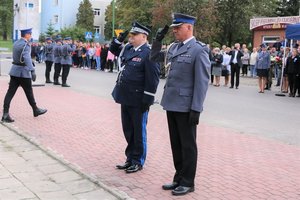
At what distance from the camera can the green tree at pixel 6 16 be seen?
86.2m

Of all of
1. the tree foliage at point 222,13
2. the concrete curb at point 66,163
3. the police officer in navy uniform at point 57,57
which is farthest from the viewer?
the tree foliage at point 222,13

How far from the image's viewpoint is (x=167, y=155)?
22.8 ft

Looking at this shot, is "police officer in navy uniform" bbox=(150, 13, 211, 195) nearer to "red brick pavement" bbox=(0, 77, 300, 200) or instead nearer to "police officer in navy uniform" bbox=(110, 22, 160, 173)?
"red brick pavement" bbox=(0, 77, 300, 200)

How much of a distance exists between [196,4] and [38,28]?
40210 mm

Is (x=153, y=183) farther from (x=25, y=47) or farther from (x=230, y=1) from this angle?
(x=230, y=1)

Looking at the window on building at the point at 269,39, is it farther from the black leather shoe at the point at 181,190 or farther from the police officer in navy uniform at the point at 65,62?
the black leather shoe at the point at 181,190

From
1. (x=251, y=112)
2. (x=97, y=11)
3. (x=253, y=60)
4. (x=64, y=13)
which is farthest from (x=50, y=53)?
(x=97, y=11)

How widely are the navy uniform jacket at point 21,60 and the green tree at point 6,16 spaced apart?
81.2 meters

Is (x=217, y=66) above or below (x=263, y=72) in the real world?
above

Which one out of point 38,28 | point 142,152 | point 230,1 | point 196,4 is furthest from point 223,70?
point 38,28

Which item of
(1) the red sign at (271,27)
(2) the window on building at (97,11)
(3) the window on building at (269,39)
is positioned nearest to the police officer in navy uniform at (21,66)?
(1) the red sign at (271,27)

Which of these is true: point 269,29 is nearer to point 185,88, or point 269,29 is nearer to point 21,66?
point 21,66

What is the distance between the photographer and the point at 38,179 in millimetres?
5613

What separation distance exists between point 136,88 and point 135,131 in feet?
1.85
